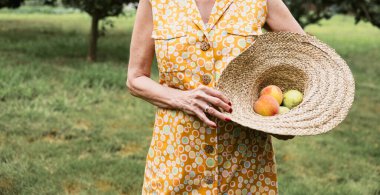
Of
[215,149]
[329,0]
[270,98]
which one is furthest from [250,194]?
[329,0]

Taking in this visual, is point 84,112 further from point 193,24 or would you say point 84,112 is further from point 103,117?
point 193,24

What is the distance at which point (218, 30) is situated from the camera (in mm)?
2000

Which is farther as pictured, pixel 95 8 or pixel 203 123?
pixel 95 8

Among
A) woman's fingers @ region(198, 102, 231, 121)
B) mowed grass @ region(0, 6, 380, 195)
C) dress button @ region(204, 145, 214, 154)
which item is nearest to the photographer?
woman's fingers @ region(198, 102, 231, 121)

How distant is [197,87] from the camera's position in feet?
6.36

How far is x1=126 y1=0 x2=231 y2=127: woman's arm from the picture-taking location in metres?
1.92

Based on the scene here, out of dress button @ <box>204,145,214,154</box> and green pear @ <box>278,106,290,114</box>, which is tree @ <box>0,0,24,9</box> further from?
green pear @ <box>278,106,290,114</box>

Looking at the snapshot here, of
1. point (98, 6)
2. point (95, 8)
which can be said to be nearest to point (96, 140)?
point (98, 6)

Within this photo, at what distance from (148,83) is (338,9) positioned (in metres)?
8.25

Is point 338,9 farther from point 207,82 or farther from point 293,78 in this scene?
point 207,82

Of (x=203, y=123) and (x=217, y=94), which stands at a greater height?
(x=217, y=94)

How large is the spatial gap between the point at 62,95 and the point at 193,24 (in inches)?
259

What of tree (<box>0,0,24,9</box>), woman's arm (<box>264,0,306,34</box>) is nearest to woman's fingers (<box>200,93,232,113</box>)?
woman's arm (<box>264,0,306,34</box>)

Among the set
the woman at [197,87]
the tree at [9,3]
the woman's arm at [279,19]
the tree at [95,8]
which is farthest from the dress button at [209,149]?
the tree at [9,3]
